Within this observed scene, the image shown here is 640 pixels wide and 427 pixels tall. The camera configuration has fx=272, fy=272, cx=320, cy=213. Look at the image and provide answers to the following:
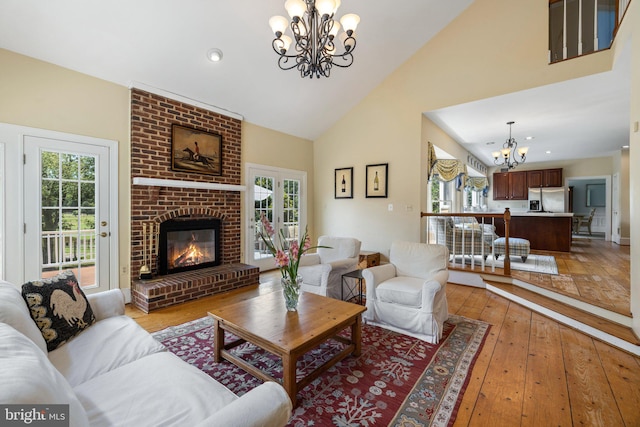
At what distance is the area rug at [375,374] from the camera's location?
168cm

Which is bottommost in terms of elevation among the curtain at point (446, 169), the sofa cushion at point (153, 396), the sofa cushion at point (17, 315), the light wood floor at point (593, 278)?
the light wood floor at point (593, 278)

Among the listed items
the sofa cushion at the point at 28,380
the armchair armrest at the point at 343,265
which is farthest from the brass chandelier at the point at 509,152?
the sofa cushion at the point at 28,380

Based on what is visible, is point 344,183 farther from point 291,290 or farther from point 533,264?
point 291,290

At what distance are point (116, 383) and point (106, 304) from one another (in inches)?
38.0

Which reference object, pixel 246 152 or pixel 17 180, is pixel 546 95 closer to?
pixel 246 152

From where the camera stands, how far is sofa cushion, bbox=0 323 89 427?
696 millimetres

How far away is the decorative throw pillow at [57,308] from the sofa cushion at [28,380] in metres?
0.81

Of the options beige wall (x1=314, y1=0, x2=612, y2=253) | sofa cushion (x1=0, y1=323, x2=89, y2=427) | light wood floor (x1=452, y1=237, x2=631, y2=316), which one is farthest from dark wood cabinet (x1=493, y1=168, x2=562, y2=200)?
sofa cushion (x1=0, y1=323, x2=89, y2=427)

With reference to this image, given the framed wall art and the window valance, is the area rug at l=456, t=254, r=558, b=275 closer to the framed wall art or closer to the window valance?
the window valance

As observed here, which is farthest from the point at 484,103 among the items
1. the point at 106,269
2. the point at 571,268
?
the point at 106,269

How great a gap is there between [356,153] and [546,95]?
9.97 feet

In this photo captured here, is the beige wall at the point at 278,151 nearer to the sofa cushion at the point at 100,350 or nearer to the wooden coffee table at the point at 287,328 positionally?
the wooden coffee table at the point at 287,328

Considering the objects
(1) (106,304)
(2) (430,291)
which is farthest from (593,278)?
(1) (106,304)

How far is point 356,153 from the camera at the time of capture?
5.55 m
